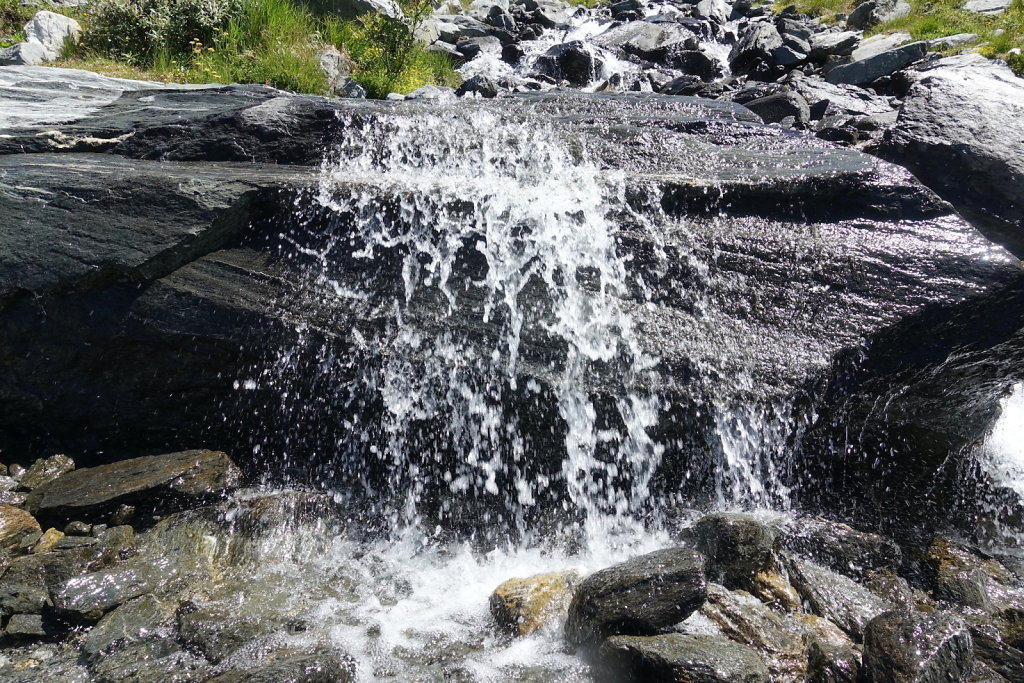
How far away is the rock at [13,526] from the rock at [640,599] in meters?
3.92

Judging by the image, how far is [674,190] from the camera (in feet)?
19.5

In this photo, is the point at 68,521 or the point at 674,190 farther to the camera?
the point at 674,190

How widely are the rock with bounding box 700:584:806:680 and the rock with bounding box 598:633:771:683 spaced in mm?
239

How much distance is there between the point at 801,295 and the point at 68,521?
19.5 ft

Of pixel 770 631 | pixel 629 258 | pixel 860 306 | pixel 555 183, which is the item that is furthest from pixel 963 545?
pixel 555 183

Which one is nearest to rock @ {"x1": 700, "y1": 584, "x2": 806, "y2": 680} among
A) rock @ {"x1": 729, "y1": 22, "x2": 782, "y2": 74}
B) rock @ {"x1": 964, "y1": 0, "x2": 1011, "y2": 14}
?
rock @ {"x1": 729, "y1": 22, "x2": 782, "y2": 74}

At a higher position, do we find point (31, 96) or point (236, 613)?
point (31, 96)

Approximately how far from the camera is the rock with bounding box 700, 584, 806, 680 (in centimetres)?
349

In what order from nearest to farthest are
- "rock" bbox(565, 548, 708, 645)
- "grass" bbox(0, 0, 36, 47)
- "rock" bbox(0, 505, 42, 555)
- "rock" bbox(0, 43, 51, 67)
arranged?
"rock" bbox(565, 548, 708, 645) < "rock" bbox(0, 505, 42, 555) < "rock" bbox(0, 43, 51, 67) < "grass" bbox(0, 0, 36, 47)

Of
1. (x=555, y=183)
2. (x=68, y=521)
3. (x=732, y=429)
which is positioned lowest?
(x=68, y=521)

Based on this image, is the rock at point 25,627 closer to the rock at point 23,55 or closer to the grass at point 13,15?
the rock at point 23,55

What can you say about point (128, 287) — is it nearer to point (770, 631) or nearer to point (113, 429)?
point (113, 429)

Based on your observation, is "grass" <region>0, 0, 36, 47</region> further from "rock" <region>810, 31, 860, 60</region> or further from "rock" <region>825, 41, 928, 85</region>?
"rock" <region>810, 31, 860, 60</region>

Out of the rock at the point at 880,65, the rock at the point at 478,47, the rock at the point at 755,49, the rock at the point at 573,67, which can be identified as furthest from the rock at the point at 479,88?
the rock at the point at 880,65
